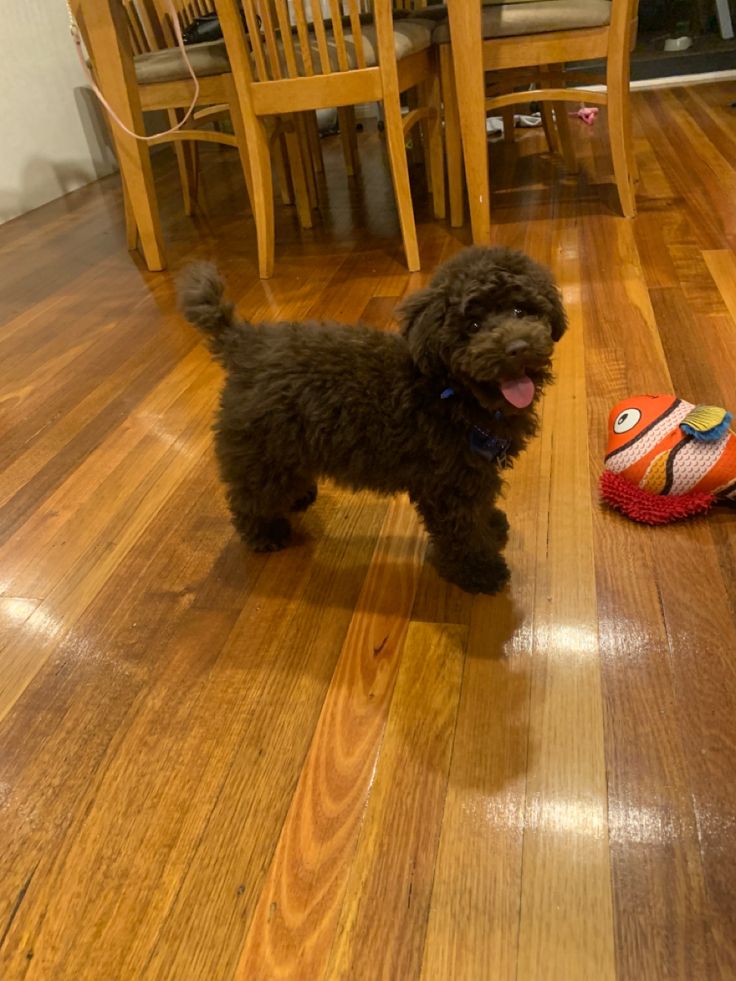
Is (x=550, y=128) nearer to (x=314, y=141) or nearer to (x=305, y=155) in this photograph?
(x=314, y=141)

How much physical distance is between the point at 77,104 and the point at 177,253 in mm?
2089

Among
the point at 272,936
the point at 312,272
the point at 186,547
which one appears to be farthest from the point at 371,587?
the point at 312,272

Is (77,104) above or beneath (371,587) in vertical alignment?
above

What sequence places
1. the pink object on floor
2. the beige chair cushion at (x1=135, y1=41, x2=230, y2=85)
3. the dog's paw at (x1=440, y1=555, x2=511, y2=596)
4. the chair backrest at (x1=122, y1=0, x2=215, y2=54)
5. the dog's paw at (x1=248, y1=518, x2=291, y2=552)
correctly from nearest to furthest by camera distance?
the dog's paw at (x1=440, y1=555, x2=511, y2=596) < the dog's paw at (x1=248, y1=518, x2=291, y2=552) < the beige chair cushion at (x1=135, y1=41, x2=230, y2=85) < the chair backrest at (x1=122, y1=0, x2=215, y2=54) < the pink object on floor

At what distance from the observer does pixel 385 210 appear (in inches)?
115

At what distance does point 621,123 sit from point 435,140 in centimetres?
65

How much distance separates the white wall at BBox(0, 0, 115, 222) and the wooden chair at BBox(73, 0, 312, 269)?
114cm

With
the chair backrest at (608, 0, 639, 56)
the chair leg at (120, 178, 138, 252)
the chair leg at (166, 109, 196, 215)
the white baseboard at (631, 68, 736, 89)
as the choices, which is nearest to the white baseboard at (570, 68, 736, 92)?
the white baseboard at (631, 68, 736, 89)

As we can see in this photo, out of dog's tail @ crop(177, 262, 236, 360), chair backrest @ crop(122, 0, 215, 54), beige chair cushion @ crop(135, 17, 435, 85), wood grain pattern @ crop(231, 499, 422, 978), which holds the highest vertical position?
chair backrest @ crop(122, 0, 215, 54)

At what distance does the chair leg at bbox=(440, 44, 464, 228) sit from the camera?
2.42 m

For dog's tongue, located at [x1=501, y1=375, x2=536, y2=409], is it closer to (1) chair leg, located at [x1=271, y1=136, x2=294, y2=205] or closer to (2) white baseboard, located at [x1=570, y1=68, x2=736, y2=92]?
(1) chair leg, located at [x1=271, y1=136, x2=294, y2=205]

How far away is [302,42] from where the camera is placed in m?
1.98

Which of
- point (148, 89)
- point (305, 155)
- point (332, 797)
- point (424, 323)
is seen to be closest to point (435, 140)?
point (305, 155)

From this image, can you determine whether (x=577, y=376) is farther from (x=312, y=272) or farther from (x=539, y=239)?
(x=312, y=272)
